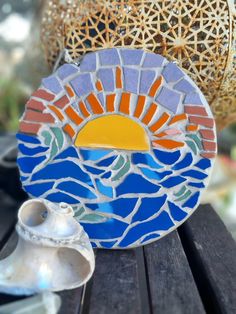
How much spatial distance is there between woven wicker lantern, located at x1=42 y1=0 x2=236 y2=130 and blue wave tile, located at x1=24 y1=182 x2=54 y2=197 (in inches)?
9.9

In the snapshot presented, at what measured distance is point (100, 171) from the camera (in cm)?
80

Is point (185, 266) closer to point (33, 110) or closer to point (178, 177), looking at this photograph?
point (178, 177)

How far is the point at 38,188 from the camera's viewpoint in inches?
32.0

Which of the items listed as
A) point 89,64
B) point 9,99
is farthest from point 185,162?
point 9,99

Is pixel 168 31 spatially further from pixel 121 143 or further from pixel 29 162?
pixel 29 162

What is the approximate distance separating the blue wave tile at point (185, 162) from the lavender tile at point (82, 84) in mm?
198

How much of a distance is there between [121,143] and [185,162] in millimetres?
115

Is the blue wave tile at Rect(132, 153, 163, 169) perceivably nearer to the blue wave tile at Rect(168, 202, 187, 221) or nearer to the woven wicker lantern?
the blue wave tile at Rect(168, 202, 187, 221)


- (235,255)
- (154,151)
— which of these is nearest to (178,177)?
(154,151)

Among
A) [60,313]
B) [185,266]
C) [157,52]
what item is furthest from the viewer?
[157,52]

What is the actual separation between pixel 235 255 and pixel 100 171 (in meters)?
0.28

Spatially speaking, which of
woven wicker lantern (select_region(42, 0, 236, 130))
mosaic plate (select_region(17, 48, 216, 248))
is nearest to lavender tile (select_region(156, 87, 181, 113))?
mosaic plate (select_region(17, 48, 216, 248))

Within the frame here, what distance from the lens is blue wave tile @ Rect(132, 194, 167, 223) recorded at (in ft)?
2.62

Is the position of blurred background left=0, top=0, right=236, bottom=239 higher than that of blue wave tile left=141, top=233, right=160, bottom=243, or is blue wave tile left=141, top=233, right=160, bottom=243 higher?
blue wave tile left=141, top=233, right=160, bottom=243
